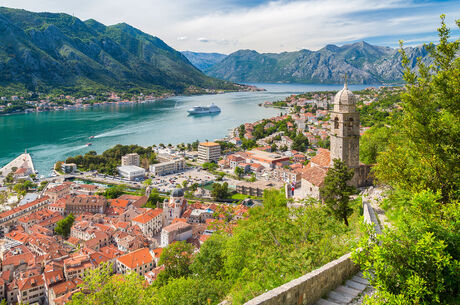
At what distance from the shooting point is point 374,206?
7695 mm

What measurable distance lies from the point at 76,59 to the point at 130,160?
80723mm

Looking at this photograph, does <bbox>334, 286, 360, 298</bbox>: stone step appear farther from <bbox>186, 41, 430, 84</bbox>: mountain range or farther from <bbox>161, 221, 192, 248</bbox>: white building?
<bbox>186, 41, 430, 84</bbox>: mountain range

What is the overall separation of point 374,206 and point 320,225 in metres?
3.15

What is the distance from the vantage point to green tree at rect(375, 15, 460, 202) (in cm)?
393

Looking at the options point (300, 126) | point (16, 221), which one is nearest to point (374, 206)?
point (16, 221)

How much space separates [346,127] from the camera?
1118 centimetres

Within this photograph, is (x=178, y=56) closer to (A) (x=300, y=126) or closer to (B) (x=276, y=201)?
(A) (x=300, y=126)

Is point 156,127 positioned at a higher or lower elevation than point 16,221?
higher

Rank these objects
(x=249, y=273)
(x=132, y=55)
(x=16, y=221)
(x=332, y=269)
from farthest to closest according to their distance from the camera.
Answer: (x=132, y=55) < (x=16, y=221) < (x=249, y=273) < (x=332, y=269)

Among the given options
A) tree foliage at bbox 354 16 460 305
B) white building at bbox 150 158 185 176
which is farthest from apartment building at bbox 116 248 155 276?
white building at bbox 150 158 185 176

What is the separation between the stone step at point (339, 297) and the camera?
10.3 ft

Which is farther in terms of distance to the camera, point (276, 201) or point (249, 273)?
point (276, 201)

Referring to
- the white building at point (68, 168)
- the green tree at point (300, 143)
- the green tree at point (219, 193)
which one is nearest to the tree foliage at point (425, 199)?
the green tree at point (219, 193)

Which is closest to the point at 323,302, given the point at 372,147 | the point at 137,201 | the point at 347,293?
the point at 347,293
